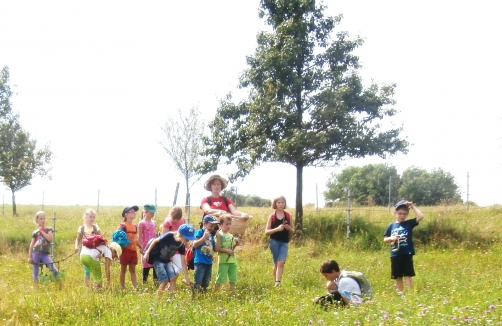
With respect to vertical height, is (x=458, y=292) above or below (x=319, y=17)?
below

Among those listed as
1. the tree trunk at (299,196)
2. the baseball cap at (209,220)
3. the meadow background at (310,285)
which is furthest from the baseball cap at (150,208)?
the tree trunk at (299,196)

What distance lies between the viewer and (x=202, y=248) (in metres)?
8.24

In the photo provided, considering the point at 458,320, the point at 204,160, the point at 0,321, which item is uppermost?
the point at 204,160

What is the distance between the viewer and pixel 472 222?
16.9 meters

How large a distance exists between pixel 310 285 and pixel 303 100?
26.8 feet

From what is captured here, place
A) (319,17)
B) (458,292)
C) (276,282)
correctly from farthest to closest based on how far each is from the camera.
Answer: (319,17), (276,282), (458,292)

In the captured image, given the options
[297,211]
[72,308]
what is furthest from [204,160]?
[72,308]

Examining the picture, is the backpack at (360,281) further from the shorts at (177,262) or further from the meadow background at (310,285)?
the shorts at (177,262)

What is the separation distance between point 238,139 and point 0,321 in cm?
1055

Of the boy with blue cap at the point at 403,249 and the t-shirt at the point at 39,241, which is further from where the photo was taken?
the t-shirt at the point at 39,241

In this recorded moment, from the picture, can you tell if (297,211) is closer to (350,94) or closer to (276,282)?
(350,94)

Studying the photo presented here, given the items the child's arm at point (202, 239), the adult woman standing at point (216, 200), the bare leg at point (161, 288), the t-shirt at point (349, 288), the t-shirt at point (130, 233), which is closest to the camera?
the t-shirt at point (349, 288)

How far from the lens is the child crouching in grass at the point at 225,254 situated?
8.41m

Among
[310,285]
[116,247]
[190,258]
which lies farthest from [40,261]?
[310,285]
